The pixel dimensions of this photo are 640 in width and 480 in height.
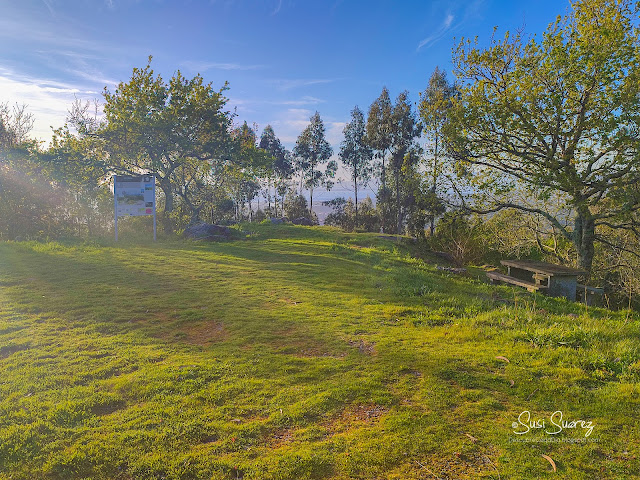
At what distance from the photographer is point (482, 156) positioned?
12.8 meters

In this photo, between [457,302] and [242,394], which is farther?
[457,302]

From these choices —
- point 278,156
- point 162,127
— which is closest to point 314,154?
point 278,156

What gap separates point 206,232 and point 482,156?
1217 centimetres

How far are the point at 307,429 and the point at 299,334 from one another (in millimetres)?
2378

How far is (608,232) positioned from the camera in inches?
620

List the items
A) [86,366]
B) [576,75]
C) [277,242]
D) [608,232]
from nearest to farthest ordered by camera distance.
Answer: [86,366]
[576,75]
[608,232]
[277,242]

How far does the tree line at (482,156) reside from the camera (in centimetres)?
1070

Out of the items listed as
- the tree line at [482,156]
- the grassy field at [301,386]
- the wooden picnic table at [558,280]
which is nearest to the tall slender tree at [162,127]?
the tree line at [482,156]

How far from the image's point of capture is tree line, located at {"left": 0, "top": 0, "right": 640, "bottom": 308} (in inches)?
421

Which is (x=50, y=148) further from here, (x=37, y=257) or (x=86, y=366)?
(x=86, y=366)

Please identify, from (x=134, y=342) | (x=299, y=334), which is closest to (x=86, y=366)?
(x=134, y=342)

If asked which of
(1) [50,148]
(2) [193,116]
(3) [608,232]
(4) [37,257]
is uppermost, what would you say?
(2) [193,116]

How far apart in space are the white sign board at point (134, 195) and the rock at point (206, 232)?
234 cm

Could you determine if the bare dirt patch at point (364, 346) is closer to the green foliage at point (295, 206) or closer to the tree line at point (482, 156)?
the tree line at point (482, 156)
